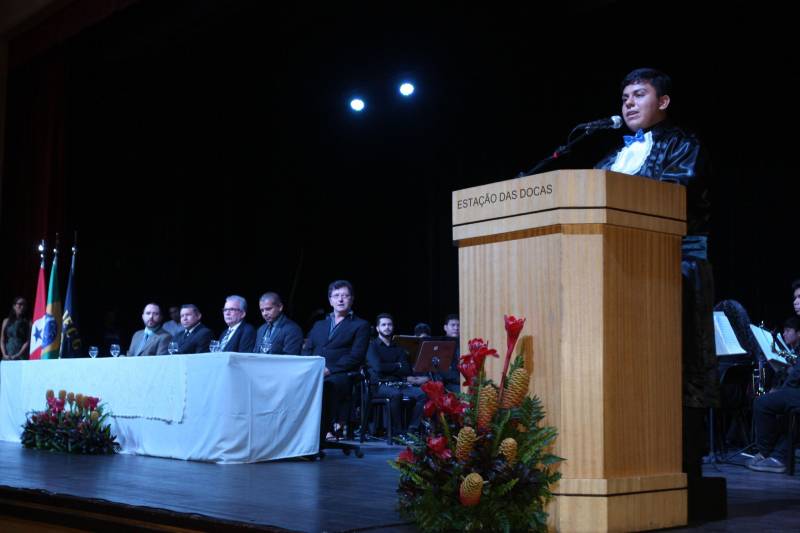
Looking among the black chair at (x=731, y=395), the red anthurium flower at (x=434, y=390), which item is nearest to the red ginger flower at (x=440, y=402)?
the red anthurium flower at (x=434, y=390)

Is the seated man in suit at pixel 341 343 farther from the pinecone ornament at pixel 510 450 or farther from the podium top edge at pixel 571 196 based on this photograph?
the pinecone ornament at pixel 510 450

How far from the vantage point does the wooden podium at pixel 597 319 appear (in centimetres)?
250

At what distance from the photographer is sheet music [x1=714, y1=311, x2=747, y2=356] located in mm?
5367

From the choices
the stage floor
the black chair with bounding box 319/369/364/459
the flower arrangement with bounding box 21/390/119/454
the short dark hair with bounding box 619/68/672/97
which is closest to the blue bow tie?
the short dark hair with bounding box 619/68/672/97

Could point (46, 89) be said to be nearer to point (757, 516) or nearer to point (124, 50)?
point (124, 50)

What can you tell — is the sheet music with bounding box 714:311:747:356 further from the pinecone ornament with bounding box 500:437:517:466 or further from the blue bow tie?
the pinecone ornament with bounding box 500:437:517:466

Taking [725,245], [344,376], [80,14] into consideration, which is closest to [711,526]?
[344,376]

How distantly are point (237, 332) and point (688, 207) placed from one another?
411cm

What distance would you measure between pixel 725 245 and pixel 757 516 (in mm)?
5805

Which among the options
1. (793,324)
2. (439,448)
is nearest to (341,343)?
(793,324)

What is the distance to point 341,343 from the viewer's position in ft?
21.6

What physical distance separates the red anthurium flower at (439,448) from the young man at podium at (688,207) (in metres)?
0.82

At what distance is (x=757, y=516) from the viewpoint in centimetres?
297

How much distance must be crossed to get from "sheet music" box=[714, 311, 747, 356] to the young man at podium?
8.09ft
